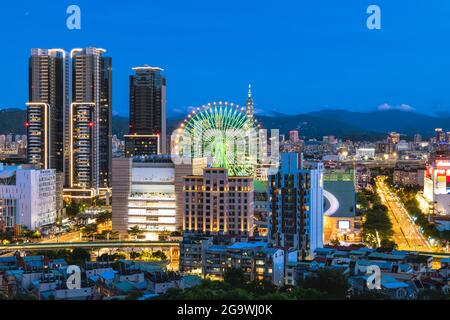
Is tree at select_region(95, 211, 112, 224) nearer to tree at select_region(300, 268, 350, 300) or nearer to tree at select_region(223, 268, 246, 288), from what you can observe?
tree at select_region(223, 268, 246, 288)

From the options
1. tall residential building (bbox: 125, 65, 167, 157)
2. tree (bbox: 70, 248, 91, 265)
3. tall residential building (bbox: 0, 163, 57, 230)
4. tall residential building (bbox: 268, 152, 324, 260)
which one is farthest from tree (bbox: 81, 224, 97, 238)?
tall residential building (bbox: 125, 65, 167, 157)

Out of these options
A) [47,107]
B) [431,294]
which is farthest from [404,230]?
[47,107]

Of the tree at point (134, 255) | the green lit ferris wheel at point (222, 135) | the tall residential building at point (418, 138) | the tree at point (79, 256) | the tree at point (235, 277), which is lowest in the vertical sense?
the tree at point (134, 255)

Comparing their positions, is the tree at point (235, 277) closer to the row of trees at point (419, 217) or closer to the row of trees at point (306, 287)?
the row of trees at point (306, 287)

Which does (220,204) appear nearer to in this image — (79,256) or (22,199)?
(79,256)

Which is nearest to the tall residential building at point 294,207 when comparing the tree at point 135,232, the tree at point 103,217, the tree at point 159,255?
the tree at point 159,255
